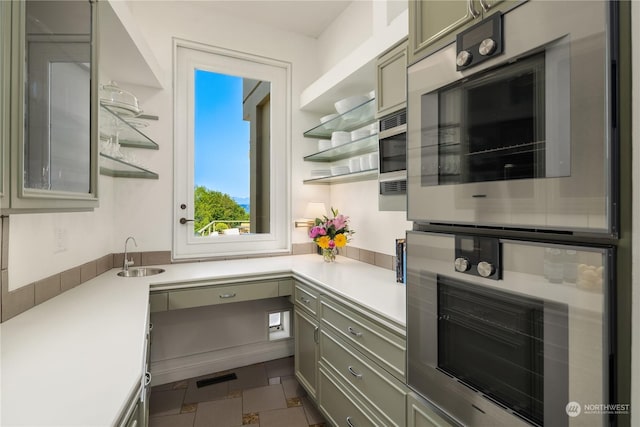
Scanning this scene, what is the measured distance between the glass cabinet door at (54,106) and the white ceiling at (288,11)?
1.71 m

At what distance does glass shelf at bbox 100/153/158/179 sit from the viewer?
197 cm

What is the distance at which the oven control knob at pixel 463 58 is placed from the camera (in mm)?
878

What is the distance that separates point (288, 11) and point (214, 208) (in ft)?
5.91

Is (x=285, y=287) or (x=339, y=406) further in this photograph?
(x=285, y=287)

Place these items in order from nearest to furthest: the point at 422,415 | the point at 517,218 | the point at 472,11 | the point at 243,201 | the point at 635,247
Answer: the point at 635,247
the point at 517,218
the point at 472,11
the point at 422,415
the point at 243,201

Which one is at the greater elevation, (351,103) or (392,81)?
(351,103)

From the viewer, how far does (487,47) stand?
82cm

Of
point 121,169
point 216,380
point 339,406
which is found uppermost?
point 121,169

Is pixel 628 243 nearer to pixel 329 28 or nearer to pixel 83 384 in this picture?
pixel 83 384

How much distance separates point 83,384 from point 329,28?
3117 millimetres

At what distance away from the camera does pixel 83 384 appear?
0.80m

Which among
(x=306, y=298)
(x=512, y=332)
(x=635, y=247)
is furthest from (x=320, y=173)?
(x=635, y=247)

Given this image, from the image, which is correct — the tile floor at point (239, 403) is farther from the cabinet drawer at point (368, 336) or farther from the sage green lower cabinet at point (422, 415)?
the sage green lower cabinet at point (422, 415)

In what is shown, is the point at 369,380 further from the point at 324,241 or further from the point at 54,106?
the point at 54,106
